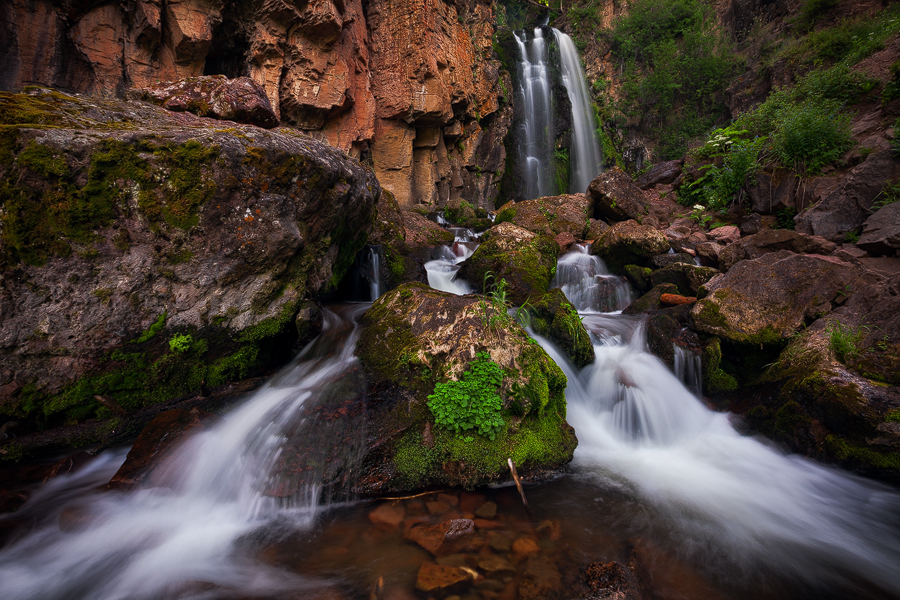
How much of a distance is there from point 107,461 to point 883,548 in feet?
22.9

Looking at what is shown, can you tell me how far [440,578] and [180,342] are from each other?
11.5 ft

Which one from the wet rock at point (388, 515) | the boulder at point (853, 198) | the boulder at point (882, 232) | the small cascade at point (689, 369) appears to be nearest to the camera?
the wet rock at point (388, 515)

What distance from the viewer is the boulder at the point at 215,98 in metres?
5.07

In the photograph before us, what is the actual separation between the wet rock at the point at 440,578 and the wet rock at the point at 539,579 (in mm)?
375

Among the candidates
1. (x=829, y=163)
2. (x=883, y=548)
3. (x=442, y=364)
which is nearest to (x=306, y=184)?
(x=442, y=364)

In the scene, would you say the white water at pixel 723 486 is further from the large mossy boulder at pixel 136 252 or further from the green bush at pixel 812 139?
the green bush at pixel 812 139

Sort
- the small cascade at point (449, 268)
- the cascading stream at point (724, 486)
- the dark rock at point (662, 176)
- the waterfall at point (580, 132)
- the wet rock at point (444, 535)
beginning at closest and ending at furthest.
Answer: the wet rock at point (444, 535) → the cascading stream at point (724, 486) → the small cascade at point (449, 268) → the dark rock at point (662, 176) → the waterfall at point (580, 132)

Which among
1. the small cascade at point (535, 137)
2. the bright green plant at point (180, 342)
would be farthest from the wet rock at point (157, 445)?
→ the small cascade at point (535, 137)

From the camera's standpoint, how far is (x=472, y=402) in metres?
3.34

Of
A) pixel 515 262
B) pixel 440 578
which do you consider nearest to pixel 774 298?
pixel 515 262

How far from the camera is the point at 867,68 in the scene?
9914 millimetres

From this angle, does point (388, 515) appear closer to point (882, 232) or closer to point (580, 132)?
point (882, 232)

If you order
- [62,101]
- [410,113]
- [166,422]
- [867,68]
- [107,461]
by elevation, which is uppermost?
[410,113]

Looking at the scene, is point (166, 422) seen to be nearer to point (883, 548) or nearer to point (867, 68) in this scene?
point (883, 548)
